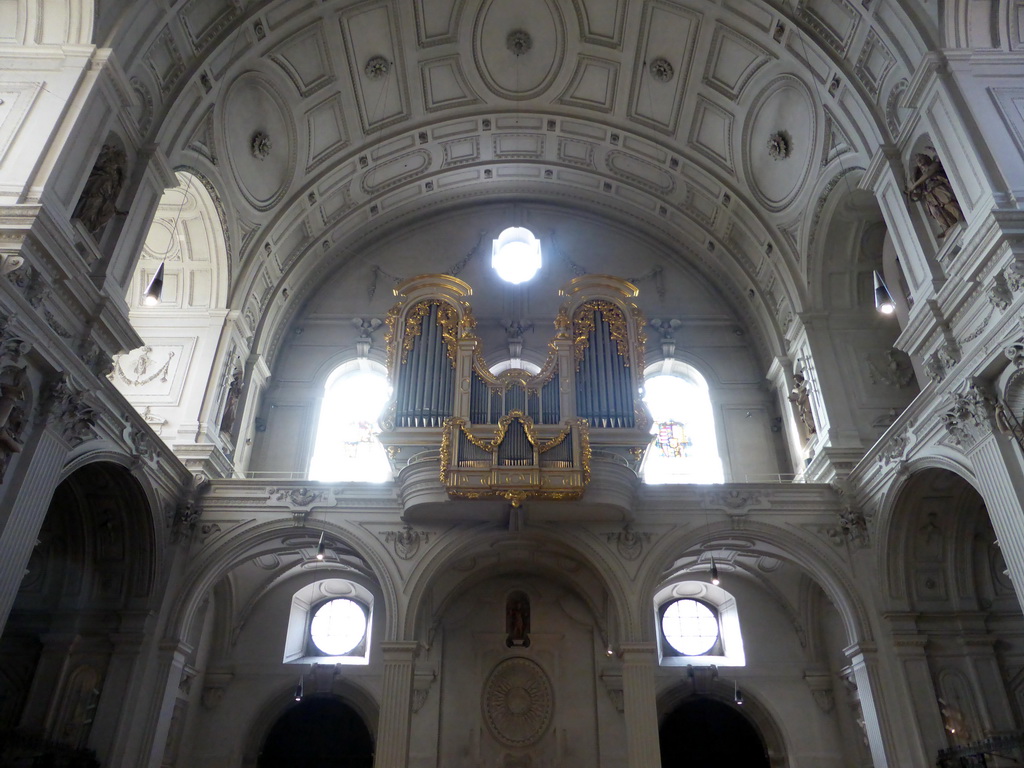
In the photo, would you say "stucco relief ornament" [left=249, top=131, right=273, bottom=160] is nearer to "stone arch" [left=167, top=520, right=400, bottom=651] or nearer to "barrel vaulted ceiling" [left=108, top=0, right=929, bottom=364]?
"barrel vaulted ceiling" [left=108, top=0, right=929, bottom=364]

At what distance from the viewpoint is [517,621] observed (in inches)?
643

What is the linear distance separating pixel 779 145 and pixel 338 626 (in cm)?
1398

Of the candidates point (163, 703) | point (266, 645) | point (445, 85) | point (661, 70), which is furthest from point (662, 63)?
point (163, 703)

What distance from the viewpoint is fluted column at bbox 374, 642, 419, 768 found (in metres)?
11.8

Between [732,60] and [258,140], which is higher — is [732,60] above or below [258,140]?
above

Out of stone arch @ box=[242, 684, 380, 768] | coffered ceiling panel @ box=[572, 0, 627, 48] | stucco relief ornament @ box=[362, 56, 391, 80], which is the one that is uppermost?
coffered ceiling panel @ box=[572, 0, 627, 48]

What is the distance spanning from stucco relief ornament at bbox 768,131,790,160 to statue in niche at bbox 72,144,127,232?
1233 centimetres

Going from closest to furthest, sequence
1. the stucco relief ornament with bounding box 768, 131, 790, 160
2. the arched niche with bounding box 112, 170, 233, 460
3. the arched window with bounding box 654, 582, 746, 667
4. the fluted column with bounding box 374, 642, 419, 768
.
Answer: the fluted column with bounding box 374, 642, 419, 768, the arched niche with bounding box 112, 170, 233, 460, the stucco relief ornament with bounding box 768, 131, 790, 160, the arched window with bounding box 654, 582, 746, 667

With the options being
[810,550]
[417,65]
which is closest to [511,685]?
[810,550]

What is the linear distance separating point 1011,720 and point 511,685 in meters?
8.81

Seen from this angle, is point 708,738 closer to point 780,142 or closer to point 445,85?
point 780,142

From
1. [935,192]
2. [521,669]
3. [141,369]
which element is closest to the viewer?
[935,192]

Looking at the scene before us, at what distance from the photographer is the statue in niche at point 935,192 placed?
35.9 feet

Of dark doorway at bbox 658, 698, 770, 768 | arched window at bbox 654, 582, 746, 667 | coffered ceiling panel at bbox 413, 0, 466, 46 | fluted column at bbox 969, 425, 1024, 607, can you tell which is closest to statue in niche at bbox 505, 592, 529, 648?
arched window at bbox 654, 582, 746, 667
